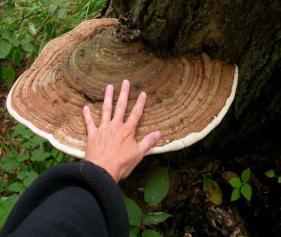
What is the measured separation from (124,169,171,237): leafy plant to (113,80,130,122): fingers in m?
0.53

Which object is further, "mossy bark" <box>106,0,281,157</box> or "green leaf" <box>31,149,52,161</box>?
"green leaf" <box>31,149,52,161</box>

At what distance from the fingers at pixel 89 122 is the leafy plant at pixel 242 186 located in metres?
1.06

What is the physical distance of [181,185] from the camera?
280 cm

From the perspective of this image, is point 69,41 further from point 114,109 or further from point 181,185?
point 181,185

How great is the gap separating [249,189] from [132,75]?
1040 millimetres

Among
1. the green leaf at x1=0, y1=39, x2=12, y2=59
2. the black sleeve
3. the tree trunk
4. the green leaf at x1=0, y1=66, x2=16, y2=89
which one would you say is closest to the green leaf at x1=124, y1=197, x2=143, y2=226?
the tree trunk

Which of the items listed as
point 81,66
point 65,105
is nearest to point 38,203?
point 65,105

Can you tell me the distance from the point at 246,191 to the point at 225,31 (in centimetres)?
101

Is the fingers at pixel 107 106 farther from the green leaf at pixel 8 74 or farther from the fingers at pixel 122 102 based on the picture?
the green leaf at pixel 8 74

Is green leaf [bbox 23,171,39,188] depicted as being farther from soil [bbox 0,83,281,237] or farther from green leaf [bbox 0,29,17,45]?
green leaf [bbox 0,29,17,45]

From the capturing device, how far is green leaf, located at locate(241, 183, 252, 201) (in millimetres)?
2555

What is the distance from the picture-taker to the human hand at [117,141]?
73.0 inches

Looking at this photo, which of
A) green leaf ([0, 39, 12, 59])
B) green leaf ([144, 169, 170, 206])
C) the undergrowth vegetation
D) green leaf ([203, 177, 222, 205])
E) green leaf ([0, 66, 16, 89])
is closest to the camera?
green leaf ([144, 169, 170, 206])

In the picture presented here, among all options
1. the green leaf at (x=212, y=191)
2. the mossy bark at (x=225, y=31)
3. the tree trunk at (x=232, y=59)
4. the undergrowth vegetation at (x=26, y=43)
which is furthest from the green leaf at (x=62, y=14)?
the green leaf at (x=212, y=191)
